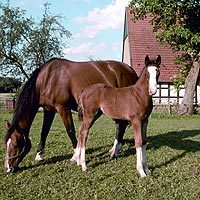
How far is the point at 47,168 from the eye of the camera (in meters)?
7.93

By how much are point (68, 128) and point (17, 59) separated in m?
38.6

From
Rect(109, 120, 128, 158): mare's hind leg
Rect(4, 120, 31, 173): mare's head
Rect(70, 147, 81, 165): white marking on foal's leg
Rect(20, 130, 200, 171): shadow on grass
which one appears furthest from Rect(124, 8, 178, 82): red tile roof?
Rect(4, 120, 31, 173): mare's head

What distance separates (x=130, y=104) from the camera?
738 cm

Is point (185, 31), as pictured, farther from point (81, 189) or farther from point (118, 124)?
point (81, 189)

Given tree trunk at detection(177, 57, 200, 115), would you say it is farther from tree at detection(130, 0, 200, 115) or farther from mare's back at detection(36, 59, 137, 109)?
mare's back at detection(36, 59, 137, 109)

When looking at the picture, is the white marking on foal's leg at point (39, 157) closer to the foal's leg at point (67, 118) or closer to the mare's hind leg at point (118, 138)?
the foal's leg at point (67, 118)

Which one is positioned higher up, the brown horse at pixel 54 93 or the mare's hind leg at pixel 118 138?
the brown horse at pixel 54 93

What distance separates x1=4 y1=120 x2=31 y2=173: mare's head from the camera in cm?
759

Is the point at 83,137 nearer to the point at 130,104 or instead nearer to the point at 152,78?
the point at 130,104

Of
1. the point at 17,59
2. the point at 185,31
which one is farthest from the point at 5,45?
→ the point at 185,31

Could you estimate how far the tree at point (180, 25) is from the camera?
24969 mm

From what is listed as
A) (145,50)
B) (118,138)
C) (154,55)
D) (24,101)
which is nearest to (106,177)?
(118,138)

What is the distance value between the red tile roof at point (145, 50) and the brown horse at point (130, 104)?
88.2 ft

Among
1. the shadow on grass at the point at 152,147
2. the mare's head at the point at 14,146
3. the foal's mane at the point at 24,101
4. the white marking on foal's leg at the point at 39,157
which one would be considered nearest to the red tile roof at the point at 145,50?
→ the shadow on grass at the point at 152,147
